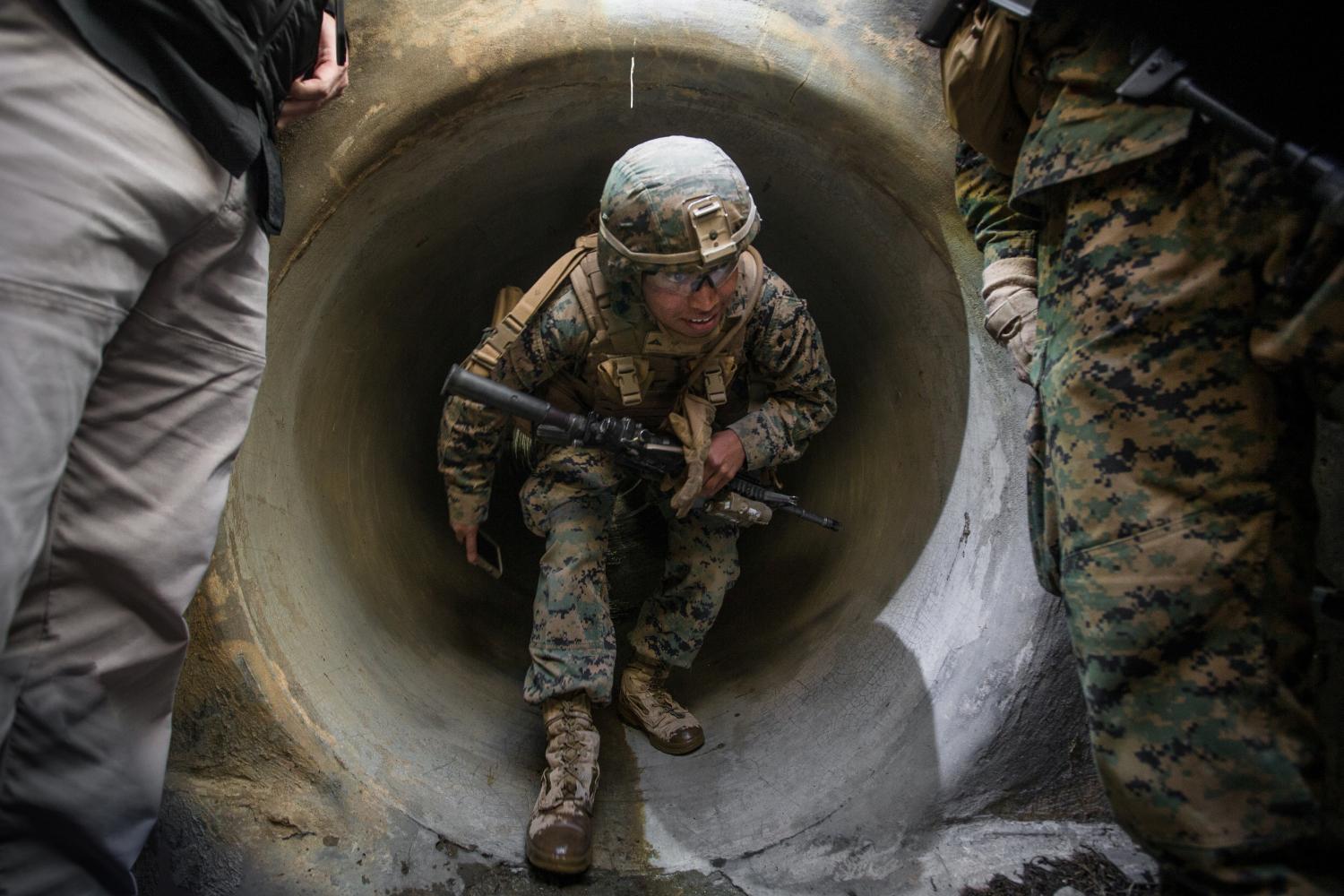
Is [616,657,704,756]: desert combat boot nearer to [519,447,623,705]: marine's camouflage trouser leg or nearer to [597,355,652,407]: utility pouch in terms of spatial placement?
[519,447,623,705]: marine's camouflage trouser leg

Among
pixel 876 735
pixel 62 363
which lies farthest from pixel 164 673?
pixel 876 735

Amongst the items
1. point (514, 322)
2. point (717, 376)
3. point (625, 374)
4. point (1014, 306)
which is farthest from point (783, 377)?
point (1014, 306)

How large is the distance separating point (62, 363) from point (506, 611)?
1.93m

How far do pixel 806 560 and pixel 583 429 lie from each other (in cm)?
94

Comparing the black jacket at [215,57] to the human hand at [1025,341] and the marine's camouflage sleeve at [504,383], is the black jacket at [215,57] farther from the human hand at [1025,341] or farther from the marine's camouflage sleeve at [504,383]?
the human hand at [1025,341]

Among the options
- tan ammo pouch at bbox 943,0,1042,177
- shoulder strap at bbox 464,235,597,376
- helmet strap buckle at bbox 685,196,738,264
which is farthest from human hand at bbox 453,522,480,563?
tan ammo pouch at bbox 943,0,1042,177

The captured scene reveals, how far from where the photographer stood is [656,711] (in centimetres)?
250

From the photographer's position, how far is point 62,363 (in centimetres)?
112

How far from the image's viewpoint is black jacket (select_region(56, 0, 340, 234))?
117 cm

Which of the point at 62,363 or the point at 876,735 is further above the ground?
the point at 62,363

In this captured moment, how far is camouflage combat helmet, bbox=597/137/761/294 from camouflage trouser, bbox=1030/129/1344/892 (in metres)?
0.89

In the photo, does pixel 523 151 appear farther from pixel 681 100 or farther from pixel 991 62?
pixel 991 62

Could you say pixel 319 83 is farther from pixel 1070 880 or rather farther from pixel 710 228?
pixel 1070 880

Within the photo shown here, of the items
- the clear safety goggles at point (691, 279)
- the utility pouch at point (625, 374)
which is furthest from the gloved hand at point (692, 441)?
the clear safety goggles at point (691, 279)
